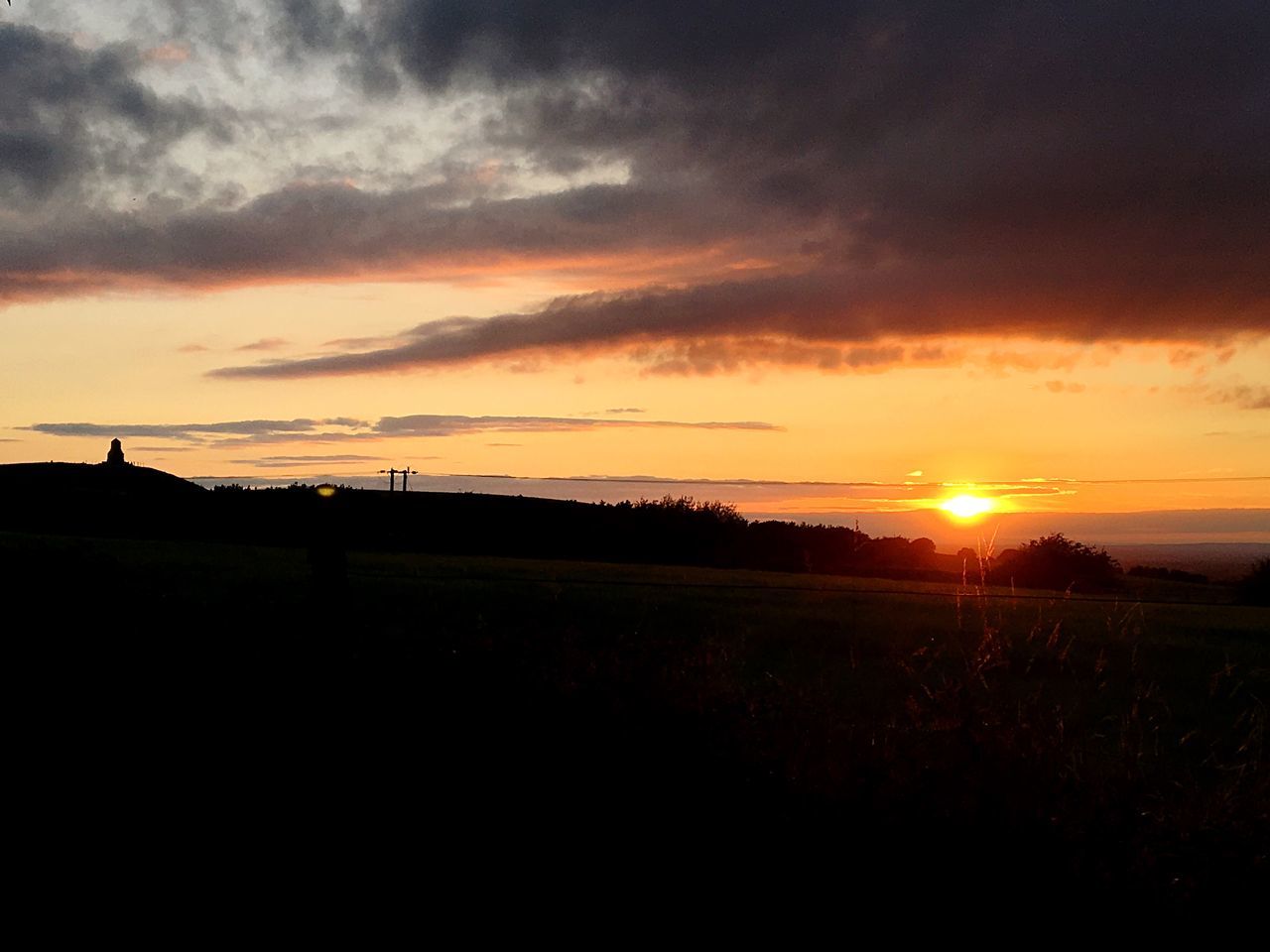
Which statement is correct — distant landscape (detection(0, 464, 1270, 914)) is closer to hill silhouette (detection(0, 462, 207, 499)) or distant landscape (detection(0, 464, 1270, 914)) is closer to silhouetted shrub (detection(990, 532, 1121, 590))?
hill silhouette (detection(0, 462, 207, 499))

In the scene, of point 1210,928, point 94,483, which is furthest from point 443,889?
point 94,483

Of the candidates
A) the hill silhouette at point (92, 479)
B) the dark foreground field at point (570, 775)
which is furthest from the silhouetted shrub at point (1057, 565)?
the dark foreground field at point (570, 775)

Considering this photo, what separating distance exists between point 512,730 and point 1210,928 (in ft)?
12.6

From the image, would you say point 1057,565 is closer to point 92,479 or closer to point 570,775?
point 92,479

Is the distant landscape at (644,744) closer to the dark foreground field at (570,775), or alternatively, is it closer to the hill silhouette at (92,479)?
the dark foreground field at (570,775)

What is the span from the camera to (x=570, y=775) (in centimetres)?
666

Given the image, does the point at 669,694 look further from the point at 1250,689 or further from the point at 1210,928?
the point at 1250,689

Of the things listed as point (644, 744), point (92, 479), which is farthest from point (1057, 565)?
point (644, 744)

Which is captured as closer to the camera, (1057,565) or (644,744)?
(644,744)

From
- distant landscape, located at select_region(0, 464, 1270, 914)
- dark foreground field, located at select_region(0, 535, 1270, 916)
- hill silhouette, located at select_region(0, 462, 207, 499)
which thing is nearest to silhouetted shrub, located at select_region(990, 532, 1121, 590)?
hill silhouette, located at select_region(0, 462, 207, 499)

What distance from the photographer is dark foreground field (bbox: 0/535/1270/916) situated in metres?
5.84

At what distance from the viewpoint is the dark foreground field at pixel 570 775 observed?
5840 mm

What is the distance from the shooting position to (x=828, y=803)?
6.41 metres

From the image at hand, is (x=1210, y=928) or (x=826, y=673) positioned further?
(x=826, y=673)
